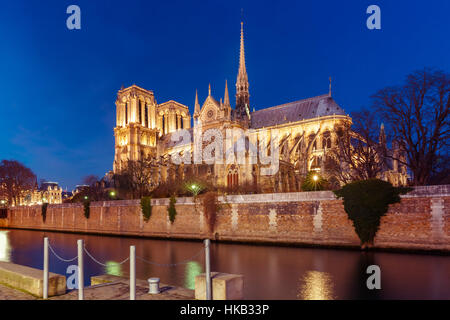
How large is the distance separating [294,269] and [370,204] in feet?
19.8

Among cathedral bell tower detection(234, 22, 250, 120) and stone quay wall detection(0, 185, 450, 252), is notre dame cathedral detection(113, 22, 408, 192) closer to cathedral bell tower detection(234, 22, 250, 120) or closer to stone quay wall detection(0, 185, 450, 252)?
cathedral bell tower detection(234, 22, 250, 120)

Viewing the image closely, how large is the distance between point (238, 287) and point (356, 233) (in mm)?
11954

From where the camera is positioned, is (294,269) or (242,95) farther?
(242,95)

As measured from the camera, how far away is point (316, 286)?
940cm

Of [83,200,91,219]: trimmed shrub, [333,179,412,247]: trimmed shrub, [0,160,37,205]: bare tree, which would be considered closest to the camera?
[333,179,412,247]: trimmed shrub

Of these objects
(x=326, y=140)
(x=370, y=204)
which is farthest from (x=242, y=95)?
(x=370, y=204)

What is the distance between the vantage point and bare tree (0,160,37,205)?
50.8 metres

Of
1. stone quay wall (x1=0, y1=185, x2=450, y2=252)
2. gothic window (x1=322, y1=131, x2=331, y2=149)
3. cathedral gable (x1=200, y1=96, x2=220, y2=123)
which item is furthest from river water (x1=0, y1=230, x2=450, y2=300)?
cathedral gable (x1=200, y1=96, x2=220, y2=123)

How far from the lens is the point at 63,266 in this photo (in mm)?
14047

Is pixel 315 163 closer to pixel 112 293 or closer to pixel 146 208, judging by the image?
pixel 146 208

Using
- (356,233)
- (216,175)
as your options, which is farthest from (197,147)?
(356,233)

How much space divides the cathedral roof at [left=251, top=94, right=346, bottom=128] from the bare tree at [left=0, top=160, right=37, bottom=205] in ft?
128
